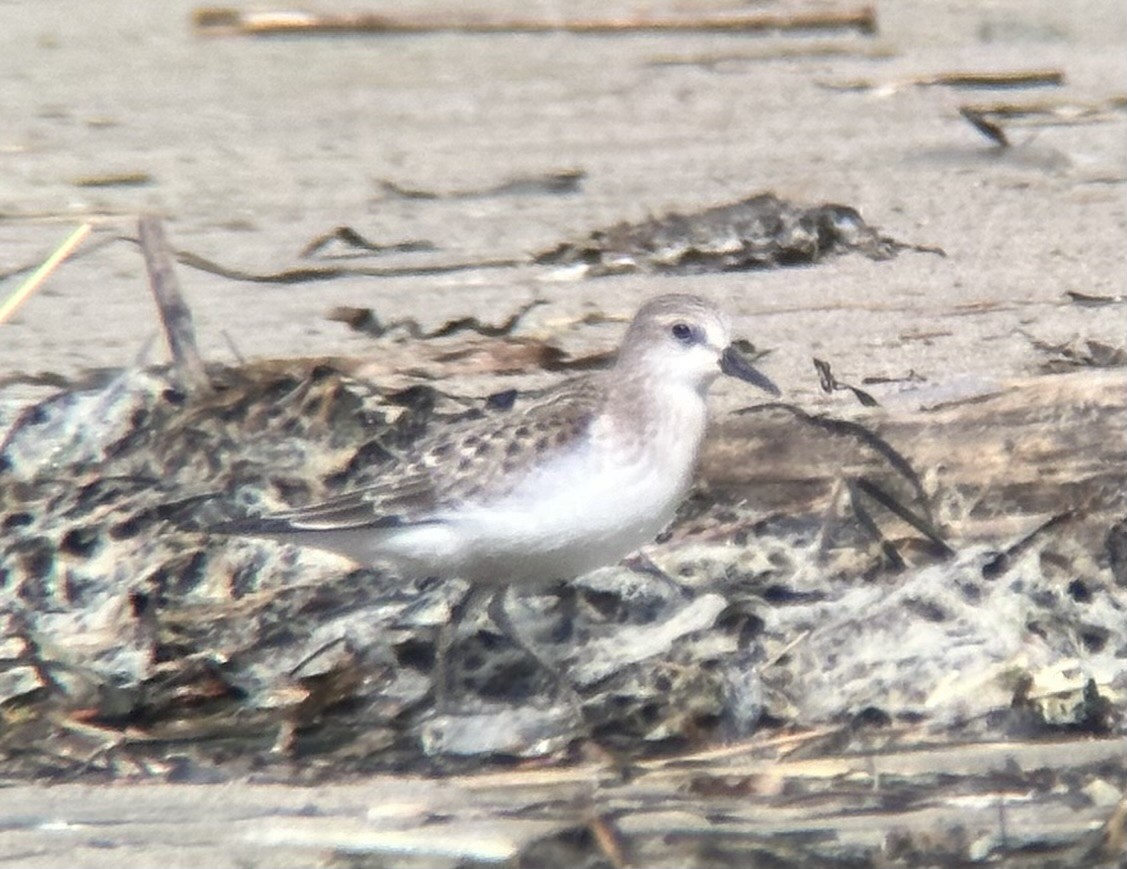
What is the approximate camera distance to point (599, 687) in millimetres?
4367

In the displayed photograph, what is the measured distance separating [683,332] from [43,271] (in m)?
2.37

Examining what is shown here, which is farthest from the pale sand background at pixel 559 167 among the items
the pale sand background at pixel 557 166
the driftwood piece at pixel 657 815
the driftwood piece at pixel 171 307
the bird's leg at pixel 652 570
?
the driftwood piece at pixel 657 815

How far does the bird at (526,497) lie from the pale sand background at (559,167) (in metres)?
1.07

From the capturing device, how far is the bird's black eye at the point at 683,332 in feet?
15.9

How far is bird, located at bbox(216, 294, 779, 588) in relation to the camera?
4.40 m

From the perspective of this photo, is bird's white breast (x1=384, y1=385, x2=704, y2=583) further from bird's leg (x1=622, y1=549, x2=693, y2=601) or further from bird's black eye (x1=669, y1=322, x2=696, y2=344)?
bird's black eye (x1=669, y1=322, x2=696, y2=344)

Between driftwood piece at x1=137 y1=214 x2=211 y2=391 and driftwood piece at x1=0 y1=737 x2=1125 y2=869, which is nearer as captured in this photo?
driftwood piece at x1=0 y1=737 x2=1125 y2=869

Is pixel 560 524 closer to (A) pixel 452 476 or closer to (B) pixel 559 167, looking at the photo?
(A) pixel 452 476

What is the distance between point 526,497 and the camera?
14.6 feet

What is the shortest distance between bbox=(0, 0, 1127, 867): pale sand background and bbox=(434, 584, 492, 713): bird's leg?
1200 mm

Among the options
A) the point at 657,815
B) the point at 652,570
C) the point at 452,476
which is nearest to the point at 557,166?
the point at 652,570

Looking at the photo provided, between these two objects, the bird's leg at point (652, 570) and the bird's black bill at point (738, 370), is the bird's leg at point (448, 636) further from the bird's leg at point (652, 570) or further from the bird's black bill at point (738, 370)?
the bird's black bill at point (738, 370)

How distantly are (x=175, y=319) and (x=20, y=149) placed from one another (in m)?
2.35

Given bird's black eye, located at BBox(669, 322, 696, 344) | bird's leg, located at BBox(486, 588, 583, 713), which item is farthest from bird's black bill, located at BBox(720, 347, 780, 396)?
bird's leg, located at BBox(486, 588, 583, 713)
